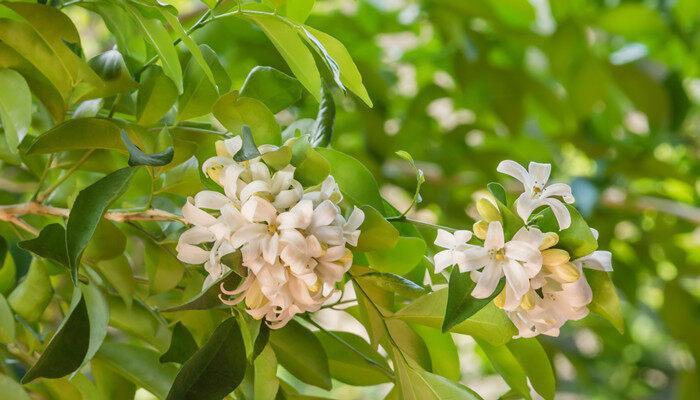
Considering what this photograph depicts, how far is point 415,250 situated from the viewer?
376 millimetres

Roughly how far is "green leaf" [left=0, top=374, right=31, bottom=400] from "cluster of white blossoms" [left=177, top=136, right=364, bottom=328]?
0.10m

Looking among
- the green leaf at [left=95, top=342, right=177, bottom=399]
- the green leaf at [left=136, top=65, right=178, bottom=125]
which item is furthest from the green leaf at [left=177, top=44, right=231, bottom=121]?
Answer: the green leaf at [left=95, top=342, right=177, bottom=399]

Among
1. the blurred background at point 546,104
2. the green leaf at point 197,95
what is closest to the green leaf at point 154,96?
the green leaf at point 197,95

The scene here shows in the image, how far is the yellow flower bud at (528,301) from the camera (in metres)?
0.33

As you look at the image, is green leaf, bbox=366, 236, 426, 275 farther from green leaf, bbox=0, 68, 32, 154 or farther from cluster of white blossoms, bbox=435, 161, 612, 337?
green leaf, bbox=0, 68, 32, 154

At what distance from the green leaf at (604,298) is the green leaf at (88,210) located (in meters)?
0.17

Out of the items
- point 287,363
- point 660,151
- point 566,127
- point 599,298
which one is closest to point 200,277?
point 287,363

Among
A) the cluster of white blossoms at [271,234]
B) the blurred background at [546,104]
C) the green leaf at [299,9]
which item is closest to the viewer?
the cluster of white blossoms at [271,234]

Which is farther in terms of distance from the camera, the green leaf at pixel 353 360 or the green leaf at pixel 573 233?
the green leaf at pixel 353 360

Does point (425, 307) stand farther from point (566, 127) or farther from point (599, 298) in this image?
point (566, 127)

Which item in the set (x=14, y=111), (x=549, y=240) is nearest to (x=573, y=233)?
(x=549, y=240)

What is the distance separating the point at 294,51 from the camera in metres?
0.38

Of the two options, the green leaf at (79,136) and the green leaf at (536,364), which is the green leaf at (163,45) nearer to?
the green leaf at (79,136)

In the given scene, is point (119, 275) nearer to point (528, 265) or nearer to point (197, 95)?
point (197, 95)
